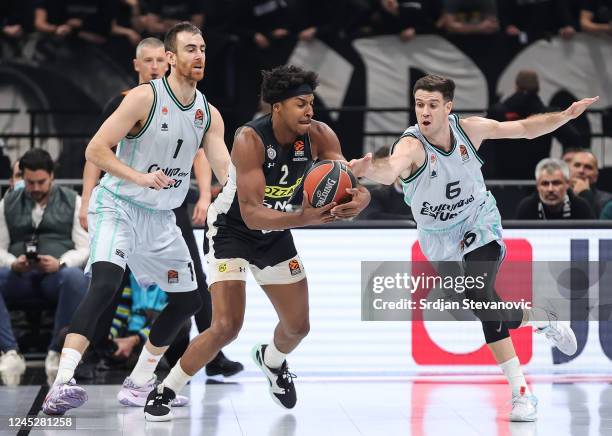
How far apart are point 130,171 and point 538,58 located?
7011 mm

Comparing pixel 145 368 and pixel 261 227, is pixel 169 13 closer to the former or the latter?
pixel 145 368

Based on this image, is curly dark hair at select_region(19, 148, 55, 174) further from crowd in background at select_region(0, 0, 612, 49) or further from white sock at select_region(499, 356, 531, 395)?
white sock at select_region(499, 356, 531, 395)

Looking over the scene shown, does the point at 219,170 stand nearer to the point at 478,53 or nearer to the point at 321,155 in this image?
the point at 321,155

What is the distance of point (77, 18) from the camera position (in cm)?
1183

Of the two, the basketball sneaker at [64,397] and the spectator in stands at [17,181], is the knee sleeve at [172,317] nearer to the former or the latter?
the basketball sneaker at [64,397]

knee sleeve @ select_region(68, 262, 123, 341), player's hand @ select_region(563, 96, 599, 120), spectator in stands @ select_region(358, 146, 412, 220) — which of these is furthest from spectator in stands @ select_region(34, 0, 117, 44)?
player's hand @ select_region(563, 96, 599, 120)

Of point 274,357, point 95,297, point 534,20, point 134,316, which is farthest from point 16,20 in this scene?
point 274,357

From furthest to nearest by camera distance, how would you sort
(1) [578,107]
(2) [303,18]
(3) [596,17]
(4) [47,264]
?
1. (3) [596,17]
2. (2) [303,18]
3. (4) [47,264]
4. (1) [578,107]

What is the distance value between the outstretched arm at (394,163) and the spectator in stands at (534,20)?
19.5 feet

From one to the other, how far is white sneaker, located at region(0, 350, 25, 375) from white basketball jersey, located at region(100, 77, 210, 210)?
206 cm

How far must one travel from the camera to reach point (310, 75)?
5.98m

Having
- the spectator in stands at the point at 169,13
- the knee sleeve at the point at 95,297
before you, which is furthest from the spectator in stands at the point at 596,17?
the knee sleeve at the point at 95,297

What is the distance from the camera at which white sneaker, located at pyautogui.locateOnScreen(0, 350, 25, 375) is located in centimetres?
812

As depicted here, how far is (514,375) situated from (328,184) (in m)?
1.82
